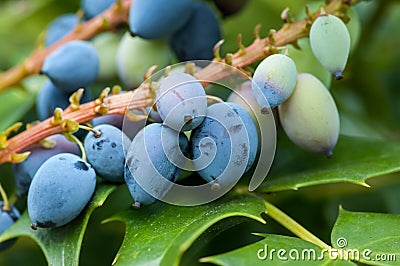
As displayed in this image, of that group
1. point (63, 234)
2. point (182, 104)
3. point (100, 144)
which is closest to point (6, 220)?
point (63, 234)

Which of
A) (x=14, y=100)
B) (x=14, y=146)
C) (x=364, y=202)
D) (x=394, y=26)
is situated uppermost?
(x=14, y=146)

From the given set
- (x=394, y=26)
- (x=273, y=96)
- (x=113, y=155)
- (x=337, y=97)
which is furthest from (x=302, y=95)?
(x=394, y=26)

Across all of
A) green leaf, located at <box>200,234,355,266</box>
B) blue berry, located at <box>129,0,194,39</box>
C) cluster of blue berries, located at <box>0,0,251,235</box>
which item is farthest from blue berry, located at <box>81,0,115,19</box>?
green leaf, located at <box>200,234,355,266</box>

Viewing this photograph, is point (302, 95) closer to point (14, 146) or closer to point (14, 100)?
point (14, 146)

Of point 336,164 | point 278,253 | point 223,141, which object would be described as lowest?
point 336,164

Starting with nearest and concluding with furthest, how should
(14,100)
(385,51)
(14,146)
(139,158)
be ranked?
(139,158) < (14,146) < (14,100) < (385,51)

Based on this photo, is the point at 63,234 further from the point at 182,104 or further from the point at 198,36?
the point at 198,36
